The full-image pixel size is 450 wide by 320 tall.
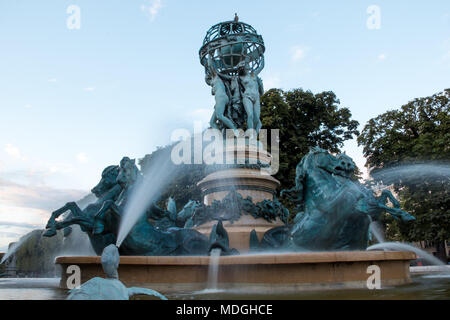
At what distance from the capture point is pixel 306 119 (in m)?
27.2

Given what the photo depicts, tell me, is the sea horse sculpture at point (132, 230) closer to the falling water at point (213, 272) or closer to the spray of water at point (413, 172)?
the falling water at point (213, 272)

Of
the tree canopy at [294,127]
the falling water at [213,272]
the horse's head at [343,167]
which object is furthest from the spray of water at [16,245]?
the tree canopy at [294,127]

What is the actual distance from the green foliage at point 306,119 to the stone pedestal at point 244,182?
13548 mm

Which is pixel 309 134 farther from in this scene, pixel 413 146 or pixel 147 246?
pixel 147 246

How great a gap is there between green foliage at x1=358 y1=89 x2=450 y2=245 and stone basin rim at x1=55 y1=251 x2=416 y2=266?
17.2 m

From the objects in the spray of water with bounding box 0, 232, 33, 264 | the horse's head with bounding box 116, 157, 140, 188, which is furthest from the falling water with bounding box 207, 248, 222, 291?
the spray of water with bounding box 0, 232, 33, 264

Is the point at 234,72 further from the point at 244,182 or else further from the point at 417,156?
the point at 417,156

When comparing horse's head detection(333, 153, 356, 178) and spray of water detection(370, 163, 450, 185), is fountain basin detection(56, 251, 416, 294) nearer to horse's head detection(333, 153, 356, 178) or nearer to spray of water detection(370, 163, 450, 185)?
horse's head detection(333, 153, 356, 178)

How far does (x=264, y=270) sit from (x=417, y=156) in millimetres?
20261

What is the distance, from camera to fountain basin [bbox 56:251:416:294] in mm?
5832

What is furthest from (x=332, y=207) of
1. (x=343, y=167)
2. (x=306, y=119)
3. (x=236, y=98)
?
(x=306, y=119)

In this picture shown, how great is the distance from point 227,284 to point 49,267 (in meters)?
9.94

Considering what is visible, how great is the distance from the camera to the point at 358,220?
693 centimetres
